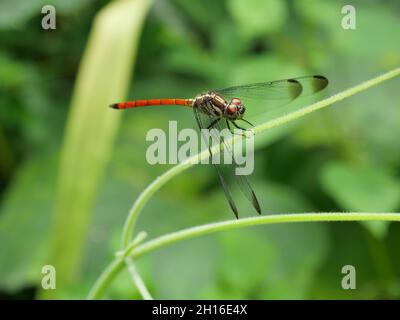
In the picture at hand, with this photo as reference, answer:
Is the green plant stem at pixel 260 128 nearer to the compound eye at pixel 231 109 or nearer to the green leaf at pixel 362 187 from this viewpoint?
the compound eye at pixel 231 109

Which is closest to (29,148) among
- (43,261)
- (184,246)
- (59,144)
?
(59,144)

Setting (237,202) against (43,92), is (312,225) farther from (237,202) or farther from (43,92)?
(43,92)

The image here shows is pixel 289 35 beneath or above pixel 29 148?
above

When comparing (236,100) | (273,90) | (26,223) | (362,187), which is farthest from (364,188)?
(26,223)

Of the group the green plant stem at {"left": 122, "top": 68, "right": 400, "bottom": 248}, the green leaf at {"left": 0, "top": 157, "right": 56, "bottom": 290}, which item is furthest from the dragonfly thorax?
the green leaf at {"left": 0, "top": 157, "right": 56, "bottom": 290}

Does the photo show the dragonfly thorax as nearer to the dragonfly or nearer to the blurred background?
the dragonfly
